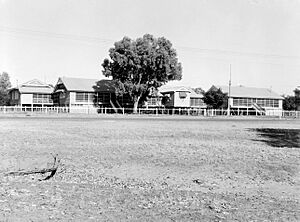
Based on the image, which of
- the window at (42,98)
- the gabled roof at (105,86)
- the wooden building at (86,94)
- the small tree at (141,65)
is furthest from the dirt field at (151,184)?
the window at (42,98)

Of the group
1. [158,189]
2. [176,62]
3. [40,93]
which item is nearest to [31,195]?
[158,189]

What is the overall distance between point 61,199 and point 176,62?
6403 centimetres

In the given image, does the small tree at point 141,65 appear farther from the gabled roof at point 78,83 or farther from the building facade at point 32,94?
the building facade at point 32,94

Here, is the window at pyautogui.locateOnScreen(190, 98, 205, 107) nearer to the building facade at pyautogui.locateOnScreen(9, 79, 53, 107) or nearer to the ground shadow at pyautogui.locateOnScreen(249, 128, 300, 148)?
the building facade at pyautogui.locateOnScreen(9, 79, 53, 107)

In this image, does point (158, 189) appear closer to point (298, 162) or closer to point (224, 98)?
point (298, 162)

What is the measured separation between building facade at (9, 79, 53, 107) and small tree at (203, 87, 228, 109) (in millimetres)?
34105

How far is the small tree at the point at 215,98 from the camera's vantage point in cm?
8181

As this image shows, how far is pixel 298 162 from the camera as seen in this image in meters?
14.4

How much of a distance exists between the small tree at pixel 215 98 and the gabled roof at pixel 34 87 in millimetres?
34158

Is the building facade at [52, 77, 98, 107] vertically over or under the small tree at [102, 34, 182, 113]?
under

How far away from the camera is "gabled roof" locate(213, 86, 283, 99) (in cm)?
9488

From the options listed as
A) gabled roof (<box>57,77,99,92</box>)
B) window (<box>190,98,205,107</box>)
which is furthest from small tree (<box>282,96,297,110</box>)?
gabled roof (<box>57,77,99,92</box>)

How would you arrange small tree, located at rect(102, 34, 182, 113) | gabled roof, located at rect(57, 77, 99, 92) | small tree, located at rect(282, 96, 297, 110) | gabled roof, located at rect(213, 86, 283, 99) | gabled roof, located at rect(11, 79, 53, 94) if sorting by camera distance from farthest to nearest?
small tree, located at rect(282, 96, 297, 110) < gabled roof, located at rect(213, 86, 283, 99) < gabled roof, located at rect(11, 79, 53, 94) < gabled roof, located at rect(57, 77, 99, 92) < small tree, located at rect(102, 34, 182, 113)

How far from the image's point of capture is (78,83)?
82312mm
